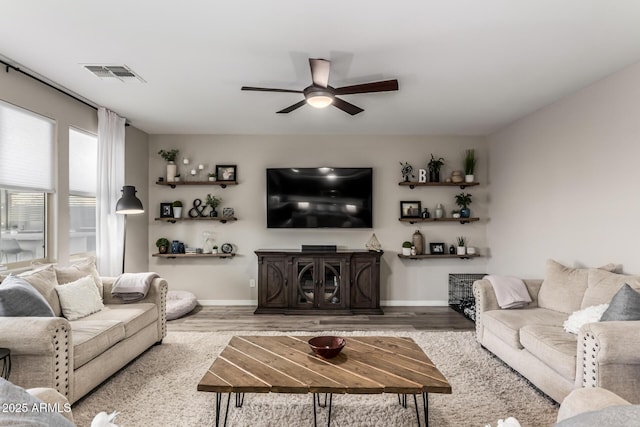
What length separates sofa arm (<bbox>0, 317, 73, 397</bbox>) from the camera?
2127 millimetres

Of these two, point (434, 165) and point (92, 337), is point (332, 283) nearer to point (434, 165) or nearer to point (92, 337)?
point (434, 165)

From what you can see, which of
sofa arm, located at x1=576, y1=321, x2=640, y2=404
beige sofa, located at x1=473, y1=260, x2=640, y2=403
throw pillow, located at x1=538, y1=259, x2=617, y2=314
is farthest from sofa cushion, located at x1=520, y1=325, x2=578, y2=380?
throw pillow, located at x1=538, y1=259, x2=617, y2=314

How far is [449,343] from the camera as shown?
12.1 ft

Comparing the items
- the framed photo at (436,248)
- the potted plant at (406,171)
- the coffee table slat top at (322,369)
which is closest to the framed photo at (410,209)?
the potted plant at (406,171)

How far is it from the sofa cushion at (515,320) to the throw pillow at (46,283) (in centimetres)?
379

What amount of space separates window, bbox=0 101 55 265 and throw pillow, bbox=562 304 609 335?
4660 mm

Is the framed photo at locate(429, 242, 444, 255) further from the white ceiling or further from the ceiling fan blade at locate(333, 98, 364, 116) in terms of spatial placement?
the ceiling fan blade at locate(333, 98, 364, 116)

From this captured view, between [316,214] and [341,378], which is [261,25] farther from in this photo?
[316,214]

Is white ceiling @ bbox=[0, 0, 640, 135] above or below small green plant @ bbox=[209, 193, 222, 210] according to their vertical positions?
above

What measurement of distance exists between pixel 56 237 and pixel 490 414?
13.6ft

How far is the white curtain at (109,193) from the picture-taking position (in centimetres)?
407

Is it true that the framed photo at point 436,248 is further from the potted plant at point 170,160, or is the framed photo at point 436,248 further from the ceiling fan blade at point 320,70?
the potted plant at point 170,160

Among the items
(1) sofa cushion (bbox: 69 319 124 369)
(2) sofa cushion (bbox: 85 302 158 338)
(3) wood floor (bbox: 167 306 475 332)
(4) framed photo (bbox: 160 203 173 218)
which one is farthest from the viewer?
(4) framed photo (bbox: 160 203 173 218)

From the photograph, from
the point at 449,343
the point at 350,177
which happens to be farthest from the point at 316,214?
the point at 449,343
